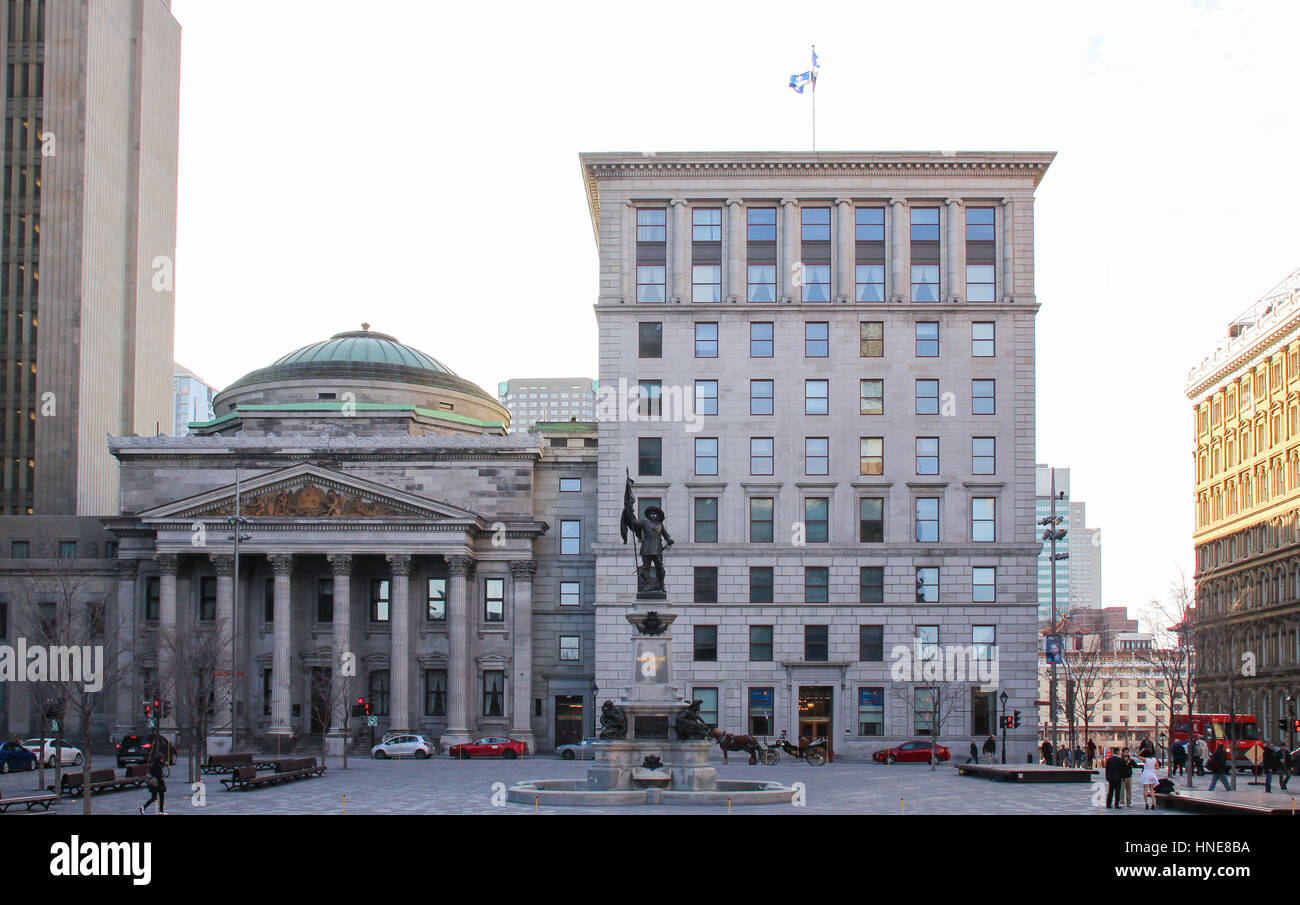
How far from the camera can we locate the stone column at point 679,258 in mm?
78500

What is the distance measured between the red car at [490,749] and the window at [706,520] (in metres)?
14.5

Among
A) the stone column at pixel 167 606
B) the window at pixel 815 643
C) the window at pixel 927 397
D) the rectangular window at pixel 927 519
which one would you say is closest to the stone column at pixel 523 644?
the window at pixel 815 643

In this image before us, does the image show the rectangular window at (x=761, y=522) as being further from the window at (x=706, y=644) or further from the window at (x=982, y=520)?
the window at (x=982, y=520)

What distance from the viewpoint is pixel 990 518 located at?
77812mm

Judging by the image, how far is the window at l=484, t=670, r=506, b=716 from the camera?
8156 cm

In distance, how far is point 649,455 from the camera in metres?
78.2

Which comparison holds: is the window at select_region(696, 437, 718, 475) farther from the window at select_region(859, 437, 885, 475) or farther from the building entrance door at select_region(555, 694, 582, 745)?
the building entrance door at select_region(555, 694, 582, 745)

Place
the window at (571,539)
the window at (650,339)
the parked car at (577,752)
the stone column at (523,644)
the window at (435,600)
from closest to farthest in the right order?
the parked car at (577,752)
the window at (650,339)
the stone column at (523,644)
the window at (435,600)
the window at (571,539)

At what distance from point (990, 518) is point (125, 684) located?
4726 centimetres

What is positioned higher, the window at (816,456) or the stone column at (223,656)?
the window at (816,456)

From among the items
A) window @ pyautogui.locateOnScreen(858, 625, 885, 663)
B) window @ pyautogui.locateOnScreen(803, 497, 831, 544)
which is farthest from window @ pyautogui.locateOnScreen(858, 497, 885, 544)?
window @ pyautogui.locateOnScreen(858, 625, 885, 663)

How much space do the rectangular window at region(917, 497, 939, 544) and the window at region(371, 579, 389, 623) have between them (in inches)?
1174
